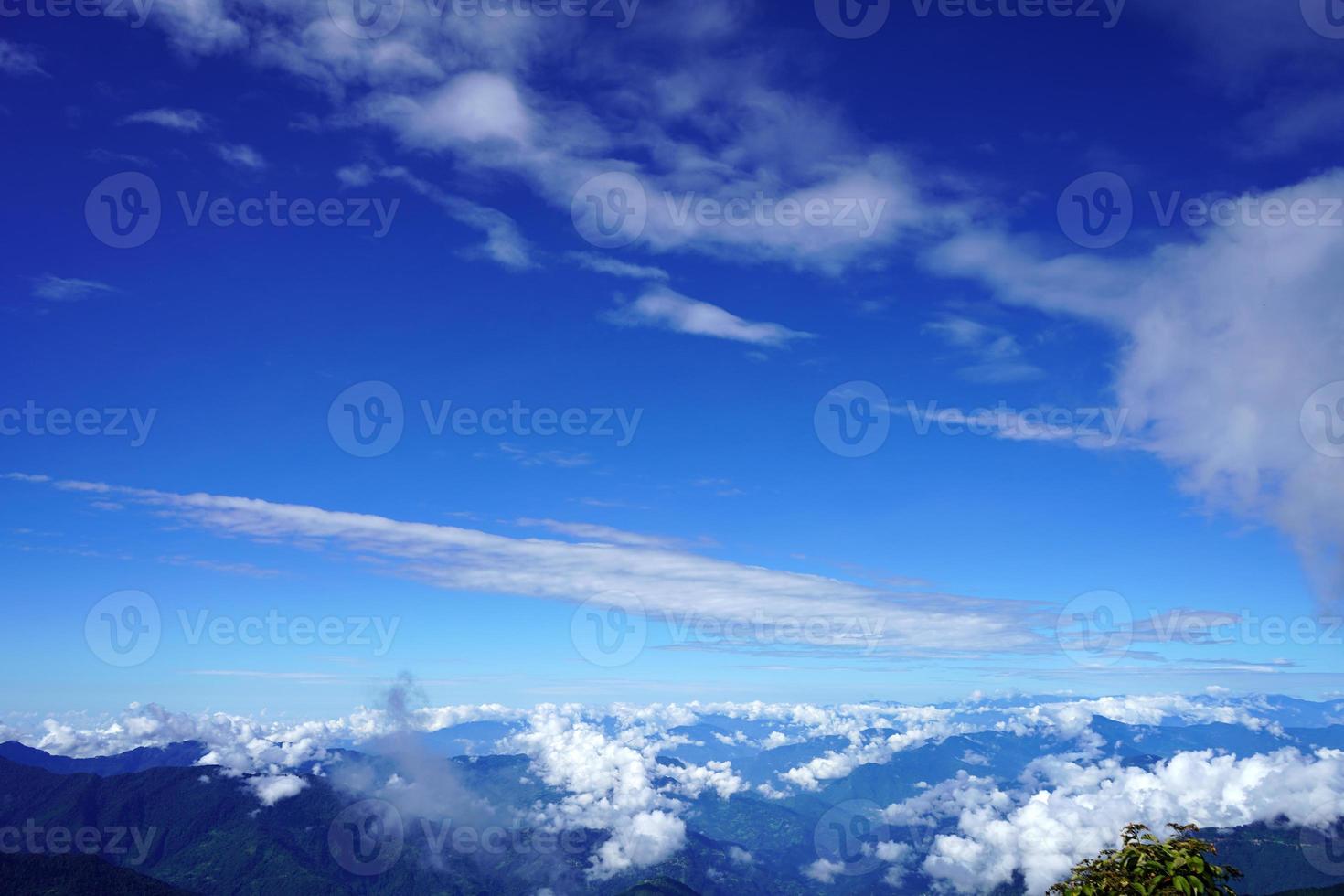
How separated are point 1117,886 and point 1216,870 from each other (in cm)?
366

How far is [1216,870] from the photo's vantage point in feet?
79.5

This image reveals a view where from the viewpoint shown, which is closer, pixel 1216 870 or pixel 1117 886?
pixel 1216 870

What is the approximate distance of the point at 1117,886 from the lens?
26.5m

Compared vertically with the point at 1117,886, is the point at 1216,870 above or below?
above
